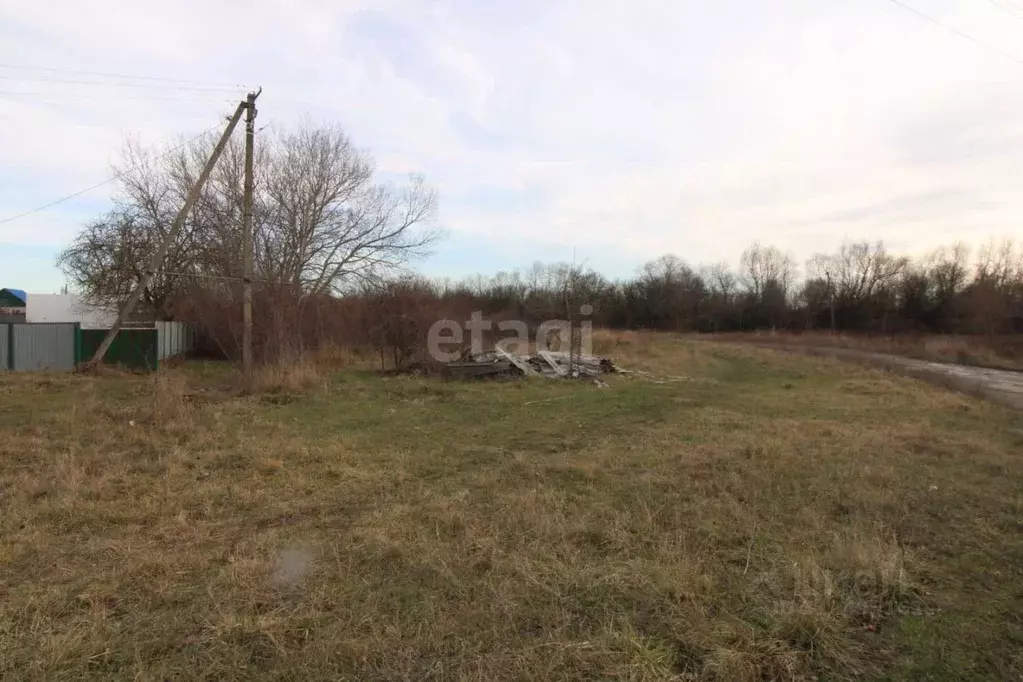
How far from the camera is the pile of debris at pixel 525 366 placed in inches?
675

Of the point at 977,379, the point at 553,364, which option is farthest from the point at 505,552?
the point at 977,379

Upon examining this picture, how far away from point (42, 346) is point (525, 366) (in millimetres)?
15331

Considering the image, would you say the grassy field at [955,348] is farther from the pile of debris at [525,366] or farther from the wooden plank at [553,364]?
the wooden plank at [553,364]

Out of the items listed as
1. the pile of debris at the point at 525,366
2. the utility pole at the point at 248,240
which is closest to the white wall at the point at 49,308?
the utility pole at the point at 248,240

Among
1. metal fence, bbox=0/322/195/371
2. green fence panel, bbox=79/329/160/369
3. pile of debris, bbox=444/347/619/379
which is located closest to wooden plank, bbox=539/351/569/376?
pile of debris, bbox=444/347/619/379

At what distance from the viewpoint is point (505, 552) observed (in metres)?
3.99

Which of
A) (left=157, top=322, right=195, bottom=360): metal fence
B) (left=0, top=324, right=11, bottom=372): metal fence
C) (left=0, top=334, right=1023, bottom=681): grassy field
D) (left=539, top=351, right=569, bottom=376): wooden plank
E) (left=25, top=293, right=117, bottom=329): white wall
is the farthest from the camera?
(left=25, top=293, right=117, bottom=329): white wall

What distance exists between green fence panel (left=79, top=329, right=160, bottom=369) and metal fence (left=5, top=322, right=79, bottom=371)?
32cm

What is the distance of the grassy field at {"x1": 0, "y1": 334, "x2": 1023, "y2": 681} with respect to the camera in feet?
9.04

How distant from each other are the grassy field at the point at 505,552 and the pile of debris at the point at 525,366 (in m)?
7.94

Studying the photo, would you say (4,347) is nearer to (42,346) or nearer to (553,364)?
(42,346)

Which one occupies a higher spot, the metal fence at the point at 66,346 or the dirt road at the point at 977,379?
the metal fence at the point at 66,346

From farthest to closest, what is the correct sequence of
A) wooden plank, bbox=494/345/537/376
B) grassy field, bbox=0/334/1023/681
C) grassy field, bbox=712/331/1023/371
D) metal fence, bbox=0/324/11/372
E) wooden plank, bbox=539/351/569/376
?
grassy field, bbox=712/331/1023/371 < metal fence, bbox=0/324/11/372 < wooden plank, bbox=539/351/569/376 < wooden plank, bbox=494/345/537/376 < grassy field, bbox=0/334/1023/681

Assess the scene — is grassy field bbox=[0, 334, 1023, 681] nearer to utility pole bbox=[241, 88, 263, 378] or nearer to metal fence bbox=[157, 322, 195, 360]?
utility pole bbox=[241, 88, 263, 378]
